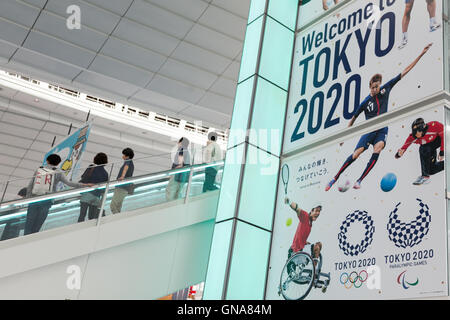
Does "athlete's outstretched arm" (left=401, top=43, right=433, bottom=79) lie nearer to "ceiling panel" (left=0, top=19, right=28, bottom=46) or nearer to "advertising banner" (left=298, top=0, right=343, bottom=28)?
"advertising banner" (left=298, top=0, right=343, bottom=28)

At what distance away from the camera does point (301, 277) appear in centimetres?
473

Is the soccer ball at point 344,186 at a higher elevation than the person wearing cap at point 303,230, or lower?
higher

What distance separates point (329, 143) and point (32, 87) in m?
11.8

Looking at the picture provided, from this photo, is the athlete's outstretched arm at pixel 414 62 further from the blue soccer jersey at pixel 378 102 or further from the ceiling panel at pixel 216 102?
the ceiling panel at pixel 216 102

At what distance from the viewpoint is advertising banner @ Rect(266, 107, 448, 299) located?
3.71m

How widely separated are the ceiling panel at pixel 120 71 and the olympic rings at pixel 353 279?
8184 millimetres

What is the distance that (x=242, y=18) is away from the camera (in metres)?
9.83

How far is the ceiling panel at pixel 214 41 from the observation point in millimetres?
10188

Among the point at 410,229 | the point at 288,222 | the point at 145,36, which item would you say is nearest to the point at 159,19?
the point at 145,36

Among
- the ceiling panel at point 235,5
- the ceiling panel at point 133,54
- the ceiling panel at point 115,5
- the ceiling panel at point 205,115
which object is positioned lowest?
the ceiling panel at point 205,115

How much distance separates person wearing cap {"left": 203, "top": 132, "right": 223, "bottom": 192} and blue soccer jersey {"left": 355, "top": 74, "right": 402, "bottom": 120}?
2.40m

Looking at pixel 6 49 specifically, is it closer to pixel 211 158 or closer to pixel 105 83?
pixel 105 83

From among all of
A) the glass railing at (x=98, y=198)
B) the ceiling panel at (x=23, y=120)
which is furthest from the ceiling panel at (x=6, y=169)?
the glass railing at (x=98, y=198)

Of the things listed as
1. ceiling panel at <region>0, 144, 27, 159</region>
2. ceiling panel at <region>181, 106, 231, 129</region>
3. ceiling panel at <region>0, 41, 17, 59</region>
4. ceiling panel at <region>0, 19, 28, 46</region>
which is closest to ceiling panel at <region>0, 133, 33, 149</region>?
ceiling panel at <region>0, 144, 27, 159</region>
